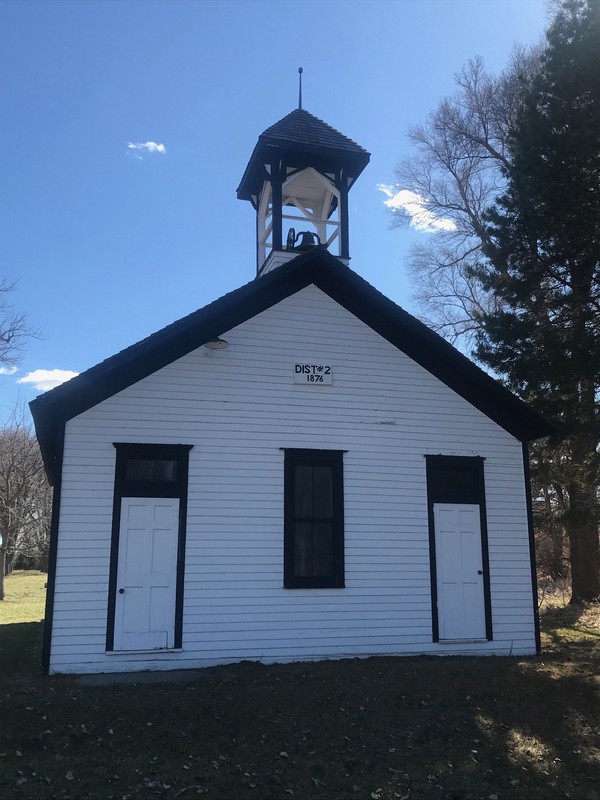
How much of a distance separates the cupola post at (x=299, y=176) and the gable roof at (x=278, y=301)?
106 cm

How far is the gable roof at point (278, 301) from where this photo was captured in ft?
31.0

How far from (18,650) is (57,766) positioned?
593cm

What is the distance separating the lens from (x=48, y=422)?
9.47 m

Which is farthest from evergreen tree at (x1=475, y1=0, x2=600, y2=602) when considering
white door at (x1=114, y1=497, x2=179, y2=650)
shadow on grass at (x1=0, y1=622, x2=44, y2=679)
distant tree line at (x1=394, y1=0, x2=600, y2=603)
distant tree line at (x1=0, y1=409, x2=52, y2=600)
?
distant tree line at (x1=0, y1=409, x2=52, y2=600)

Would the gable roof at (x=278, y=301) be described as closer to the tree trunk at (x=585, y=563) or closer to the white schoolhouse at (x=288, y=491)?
the white schoolhouse at (x=288, y=491)

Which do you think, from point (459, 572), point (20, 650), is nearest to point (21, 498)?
point (20, 650)

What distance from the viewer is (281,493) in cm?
993

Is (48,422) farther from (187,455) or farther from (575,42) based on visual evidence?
(575,42)

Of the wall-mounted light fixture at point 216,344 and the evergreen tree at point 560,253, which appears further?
the evergreen tree at point 560,253

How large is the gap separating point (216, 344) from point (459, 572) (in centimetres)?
506

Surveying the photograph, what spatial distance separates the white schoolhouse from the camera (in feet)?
30.2

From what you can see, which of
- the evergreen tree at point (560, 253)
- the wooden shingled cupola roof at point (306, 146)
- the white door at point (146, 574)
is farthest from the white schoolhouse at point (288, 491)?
the evergreen tree at point (560, 253)

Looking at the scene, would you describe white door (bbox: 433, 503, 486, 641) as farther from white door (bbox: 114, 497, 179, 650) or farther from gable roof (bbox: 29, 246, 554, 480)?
white door (bbox: 114, 497, 179, 650)

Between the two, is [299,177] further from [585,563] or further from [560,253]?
[585,563]
